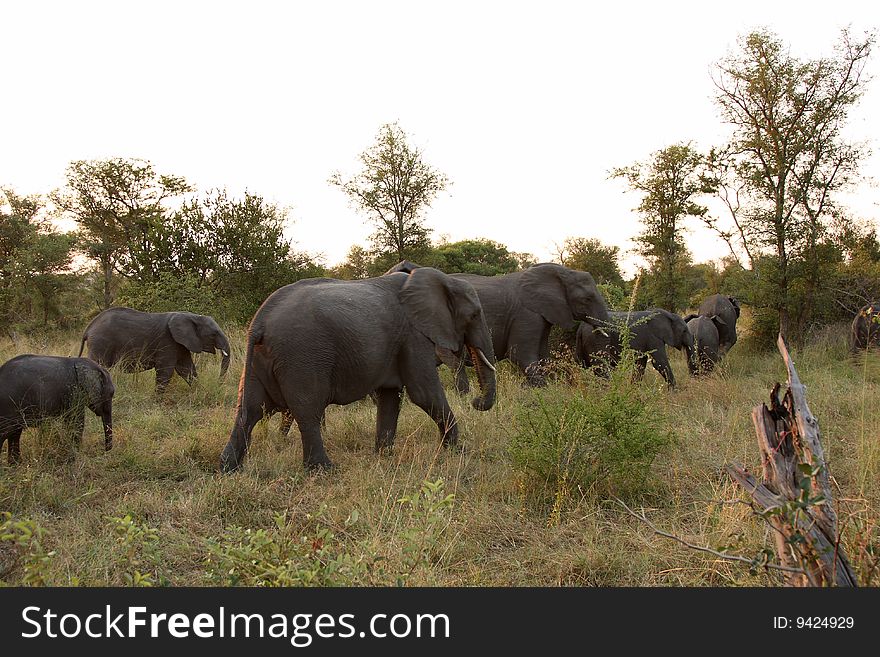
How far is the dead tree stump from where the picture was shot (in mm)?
2604

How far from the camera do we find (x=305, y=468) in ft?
20.7

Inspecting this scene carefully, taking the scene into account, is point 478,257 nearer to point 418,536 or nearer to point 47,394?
point 47,394

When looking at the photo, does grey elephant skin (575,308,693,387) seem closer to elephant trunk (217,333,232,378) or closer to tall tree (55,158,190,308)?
elephant trunk (217,333,232,378)

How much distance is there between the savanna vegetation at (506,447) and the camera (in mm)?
3941

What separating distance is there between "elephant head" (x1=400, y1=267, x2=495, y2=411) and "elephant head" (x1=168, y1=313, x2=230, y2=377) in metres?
5.91

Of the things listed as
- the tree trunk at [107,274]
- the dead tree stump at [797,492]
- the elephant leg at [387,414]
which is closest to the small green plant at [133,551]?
the dead tree stump at [797,492]

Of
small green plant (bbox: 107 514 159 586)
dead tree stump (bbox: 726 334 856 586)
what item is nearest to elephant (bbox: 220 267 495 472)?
small green plant (bbox: 107 514 159 586)

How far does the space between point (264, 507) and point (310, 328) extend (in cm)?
175

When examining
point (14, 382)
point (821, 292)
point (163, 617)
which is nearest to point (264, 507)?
point (163, 617)

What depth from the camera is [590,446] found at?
550 cm

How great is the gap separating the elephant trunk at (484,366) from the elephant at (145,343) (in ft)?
19.7

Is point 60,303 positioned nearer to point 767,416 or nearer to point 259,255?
point 259,255

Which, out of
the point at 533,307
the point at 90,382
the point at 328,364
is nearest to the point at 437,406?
the point at 328,364

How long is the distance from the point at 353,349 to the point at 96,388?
2782mm
